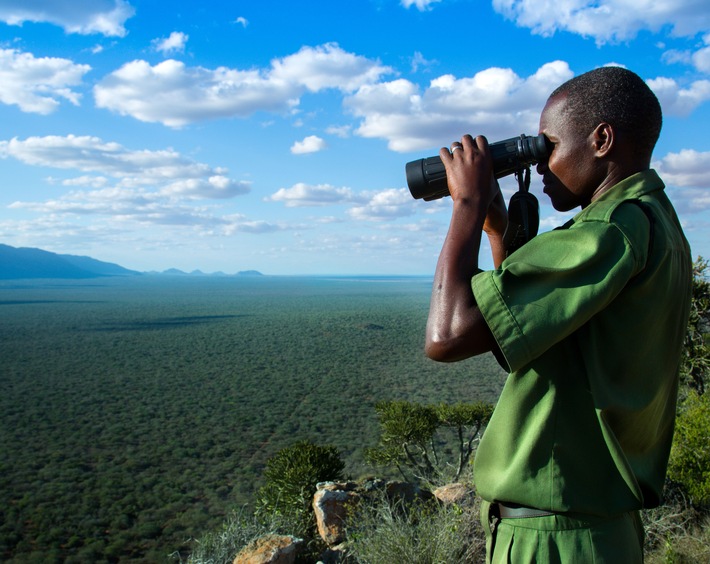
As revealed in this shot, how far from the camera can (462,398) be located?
A: 19.8m

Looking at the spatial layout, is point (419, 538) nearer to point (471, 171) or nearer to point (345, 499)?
point (345, 499)

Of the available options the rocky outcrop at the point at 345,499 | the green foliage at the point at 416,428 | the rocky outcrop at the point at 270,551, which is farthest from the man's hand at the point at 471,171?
the green foliage at the point at 416,428

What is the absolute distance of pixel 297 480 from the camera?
20.9 ft

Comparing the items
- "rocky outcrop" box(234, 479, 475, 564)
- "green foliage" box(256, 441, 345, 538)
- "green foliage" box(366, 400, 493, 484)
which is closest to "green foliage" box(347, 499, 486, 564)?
"rocky outcrop" box(234, 479, 475, 564)

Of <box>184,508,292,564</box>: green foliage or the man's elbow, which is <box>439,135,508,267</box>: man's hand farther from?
<box>184,508,292,564</box>: green foliage

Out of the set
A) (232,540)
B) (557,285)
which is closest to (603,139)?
(557,285)

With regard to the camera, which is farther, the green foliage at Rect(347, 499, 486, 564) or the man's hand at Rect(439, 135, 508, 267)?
the green foliage at Rect(347, 499, 486, 564)

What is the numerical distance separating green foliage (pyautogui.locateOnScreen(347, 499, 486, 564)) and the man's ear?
11.8 feet

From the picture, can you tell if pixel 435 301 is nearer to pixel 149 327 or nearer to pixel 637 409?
pixel 637 409

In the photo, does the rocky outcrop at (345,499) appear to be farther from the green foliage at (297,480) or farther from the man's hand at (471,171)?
the man's hand at (471,171)

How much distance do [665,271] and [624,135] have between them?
13.3 inches

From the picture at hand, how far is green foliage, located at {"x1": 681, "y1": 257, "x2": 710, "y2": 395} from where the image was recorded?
768 cm

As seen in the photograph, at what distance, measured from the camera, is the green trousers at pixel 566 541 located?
129 centimetres

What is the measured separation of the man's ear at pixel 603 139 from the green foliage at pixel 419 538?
3.60 meters
